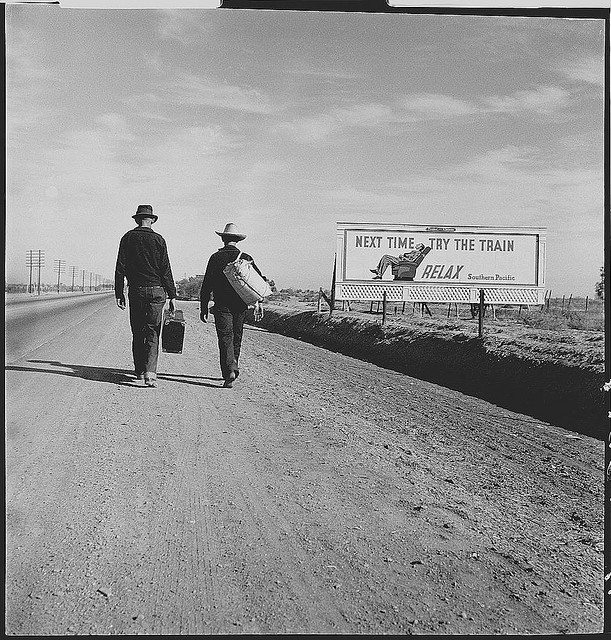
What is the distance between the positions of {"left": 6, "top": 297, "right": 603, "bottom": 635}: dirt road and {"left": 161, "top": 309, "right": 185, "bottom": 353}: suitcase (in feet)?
0.15

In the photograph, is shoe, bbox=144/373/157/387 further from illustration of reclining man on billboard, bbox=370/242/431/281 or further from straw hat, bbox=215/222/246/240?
illustration of reclining man on billboard, bbox=370/242/431/281

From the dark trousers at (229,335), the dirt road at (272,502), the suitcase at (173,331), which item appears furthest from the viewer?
the dark trousers at (229,335)

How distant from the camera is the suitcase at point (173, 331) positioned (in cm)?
332

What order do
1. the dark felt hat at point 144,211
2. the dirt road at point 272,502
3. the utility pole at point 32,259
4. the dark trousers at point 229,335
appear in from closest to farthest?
the dirt road at point 272,502, the utility pole at point 32,259, the dark felt hat at point 144,211, the dark trousers at point 229,335

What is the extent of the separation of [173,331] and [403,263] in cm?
122

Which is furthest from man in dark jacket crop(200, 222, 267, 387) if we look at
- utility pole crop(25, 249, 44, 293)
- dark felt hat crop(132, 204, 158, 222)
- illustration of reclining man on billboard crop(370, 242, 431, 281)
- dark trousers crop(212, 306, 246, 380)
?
utility pole crop(25, 249, 44, 293)

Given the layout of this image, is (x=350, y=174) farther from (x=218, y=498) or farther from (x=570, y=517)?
(x=570, y=517)

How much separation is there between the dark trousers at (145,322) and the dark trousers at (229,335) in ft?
1.00

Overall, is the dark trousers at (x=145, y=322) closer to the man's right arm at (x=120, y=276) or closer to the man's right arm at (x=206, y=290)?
the man's right arm at (x=120, y=276)

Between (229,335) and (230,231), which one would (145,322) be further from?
(230,231)

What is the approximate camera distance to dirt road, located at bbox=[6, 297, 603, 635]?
265 cm

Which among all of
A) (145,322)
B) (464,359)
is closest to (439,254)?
(464,359)

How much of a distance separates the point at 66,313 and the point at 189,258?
0.72 metres

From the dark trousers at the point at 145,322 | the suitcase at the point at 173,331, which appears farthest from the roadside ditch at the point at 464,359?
the dark trousers at the point at 145,322
